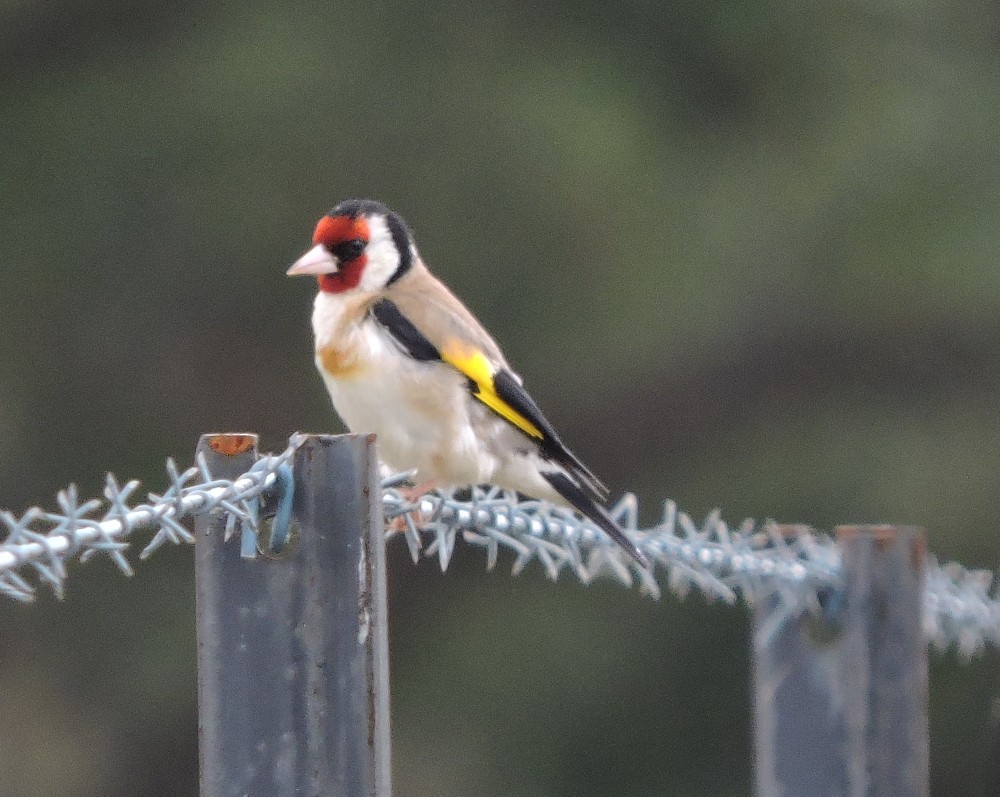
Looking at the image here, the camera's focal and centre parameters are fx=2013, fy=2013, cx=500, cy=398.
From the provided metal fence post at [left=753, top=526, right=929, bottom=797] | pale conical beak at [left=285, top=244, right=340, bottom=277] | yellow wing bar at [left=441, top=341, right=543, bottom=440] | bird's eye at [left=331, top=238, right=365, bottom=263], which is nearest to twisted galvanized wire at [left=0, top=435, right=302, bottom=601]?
metal fence post at [left=753, top=526, right=929, bottom=797]

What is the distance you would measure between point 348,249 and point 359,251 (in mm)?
23

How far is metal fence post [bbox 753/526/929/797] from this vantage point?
8.10 ft

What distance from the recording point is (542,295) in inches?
372

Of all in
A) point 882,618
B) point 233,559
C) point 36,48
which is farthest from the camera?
point 36,48

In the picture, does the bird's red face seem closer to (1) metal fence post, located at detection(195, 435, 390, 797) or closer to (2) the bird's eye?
(2) the bird's eye

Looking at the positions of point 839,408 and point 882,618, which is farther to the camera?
point 839,408

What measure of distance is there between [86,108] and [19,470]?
1780 mm

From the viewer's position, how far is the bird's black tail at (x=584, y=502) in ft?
10.7

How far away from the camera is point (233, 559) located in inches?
65.5

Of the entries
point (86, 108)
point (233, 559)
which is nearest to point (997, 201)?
point (86, 108)

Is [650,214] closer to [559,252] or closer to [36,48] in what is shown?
[559,252]

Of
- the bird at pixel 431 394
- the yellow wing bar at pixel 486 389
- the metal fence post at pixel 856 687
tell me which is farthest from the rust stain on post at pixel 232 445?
the yellow wing bar at pixel 486 389

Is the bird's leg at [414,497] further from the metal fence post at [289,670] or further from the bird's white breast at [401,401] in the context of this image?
the metal fence post at [289,670]

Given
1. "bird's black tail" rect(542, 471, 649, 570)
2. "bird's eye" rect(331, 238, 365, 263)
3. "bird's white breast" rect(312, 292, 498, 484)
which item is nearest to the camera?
"bird's black tail" rect(542, 471, 649, 570)
